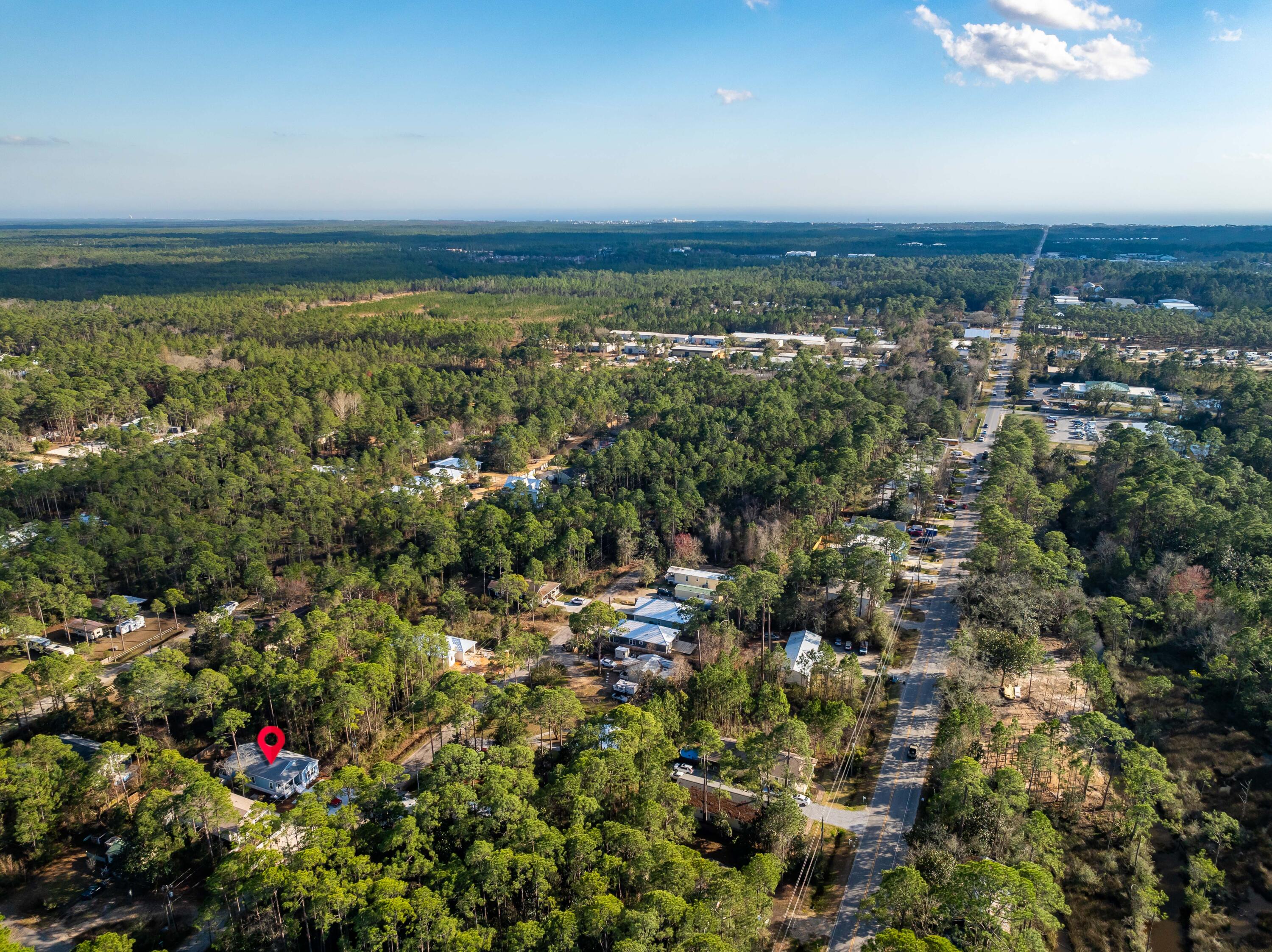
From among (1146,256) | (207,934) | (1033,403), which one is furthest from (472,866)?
(1146,256)

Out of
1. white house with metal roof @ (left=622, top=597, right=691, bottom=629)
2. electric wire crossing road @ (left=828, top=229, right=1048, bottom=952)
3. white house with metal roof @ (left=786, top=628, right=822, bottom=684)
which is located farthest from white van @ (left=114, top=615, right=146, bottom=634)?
electric wire crossing road @ (left=828, top=229, right=1048, bottom=952)

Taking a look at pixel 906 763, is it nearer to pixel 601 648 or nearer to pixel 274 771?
pixel 601 648

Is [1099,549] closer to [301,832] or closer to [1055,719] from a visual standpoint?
[1055,719]

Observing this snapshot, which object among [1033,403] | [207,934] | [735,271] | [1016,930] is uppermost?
[735,271]

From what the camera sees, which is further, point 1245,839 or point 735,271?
point 735,271

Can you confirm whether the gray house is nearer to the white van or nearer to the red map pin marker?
the red map pin marker

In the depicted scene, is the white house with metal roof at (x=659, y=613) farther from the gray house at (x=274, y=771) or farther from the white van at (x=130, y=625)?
the white van at (x=130, y=625)
